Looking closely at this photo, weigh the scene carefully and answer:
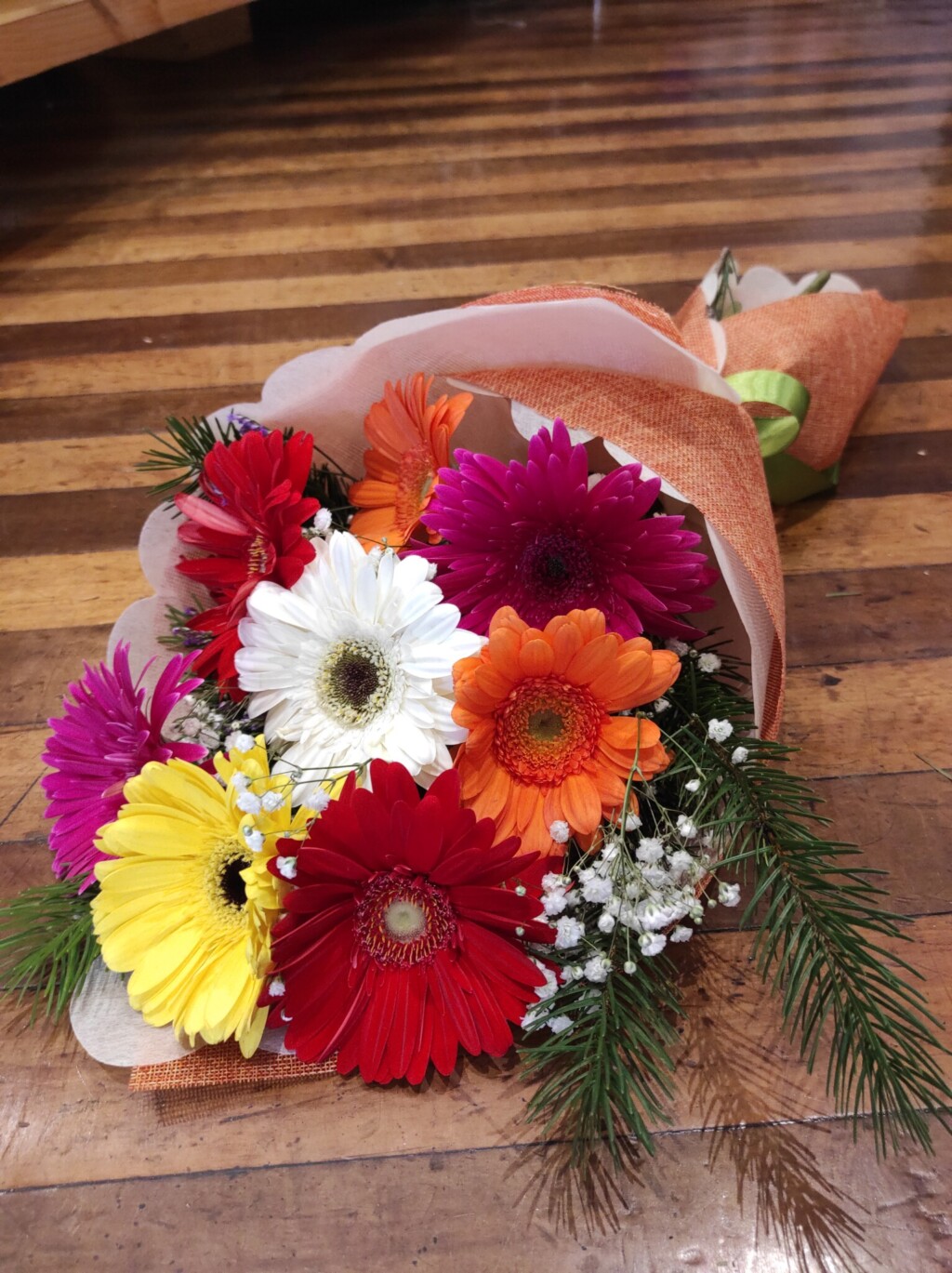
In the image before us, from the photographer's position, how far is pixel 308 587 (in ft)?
1.84

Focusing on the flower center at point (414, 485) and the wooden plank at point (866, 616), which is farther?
the wooden plank at point (866, 616)

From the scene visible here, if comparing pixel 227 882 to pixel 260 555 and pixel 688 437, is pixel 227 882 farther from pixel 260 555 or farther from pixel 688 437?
pixel 688 437

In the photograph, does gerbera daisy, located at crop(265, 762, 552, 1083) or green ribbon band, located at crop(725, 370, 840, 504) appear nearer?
gerbera daisy, located at crop(265, 762, 552, 1083)

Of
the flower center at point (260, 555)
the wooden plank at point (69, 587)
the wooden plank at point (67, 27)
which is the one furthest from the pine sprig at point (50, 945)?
the wooden plank at point (67, 27)

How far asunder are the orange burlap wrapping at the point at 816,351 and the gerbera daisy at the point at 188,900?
0.59m

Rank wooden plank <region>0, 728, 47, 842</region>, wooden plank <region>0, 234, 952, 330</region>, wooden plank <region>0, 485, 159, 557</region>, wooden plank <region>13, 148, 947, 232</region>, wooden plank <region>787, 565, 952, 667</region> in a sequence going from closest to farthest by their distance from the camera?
wooden plank <region>0, 728, 47, 842</region>
wooden plank <region>787, 565, 952, 667</region>
wooden plank <region>0, 485, 159, 557</region>
wooden plank <region>0, 234, 952, 330</region>
wooden plank <region>13, 148, 947, 232</region>

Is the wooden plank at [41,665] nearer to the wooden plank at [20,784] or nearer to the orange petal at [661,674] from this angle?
the wooden plank at [20,784]

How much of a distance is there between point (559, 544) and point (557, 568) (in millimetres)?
13

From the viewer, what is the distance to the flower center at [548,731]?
1.69 feet

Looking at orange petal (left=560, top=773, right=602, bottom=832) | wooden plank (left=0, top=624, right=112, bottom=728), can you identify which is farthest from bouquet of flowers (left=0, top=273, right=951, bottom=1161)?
wooden plank (left=0, top=624, right=112, bottom=728)

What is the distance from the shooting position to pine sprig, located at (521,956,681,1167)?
519 mm

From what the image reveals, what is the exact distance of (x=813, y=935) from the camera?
52cm

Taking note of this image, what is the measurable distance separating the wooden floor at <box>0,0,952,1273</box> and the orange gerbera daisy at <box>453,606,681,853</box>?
7.3 inches

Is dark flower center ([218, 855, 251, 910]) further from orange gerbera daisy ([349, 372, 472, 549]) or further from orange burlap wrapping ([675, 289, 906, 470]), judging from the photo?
orange burlap wrapping ([675, 289, 906, 470])
